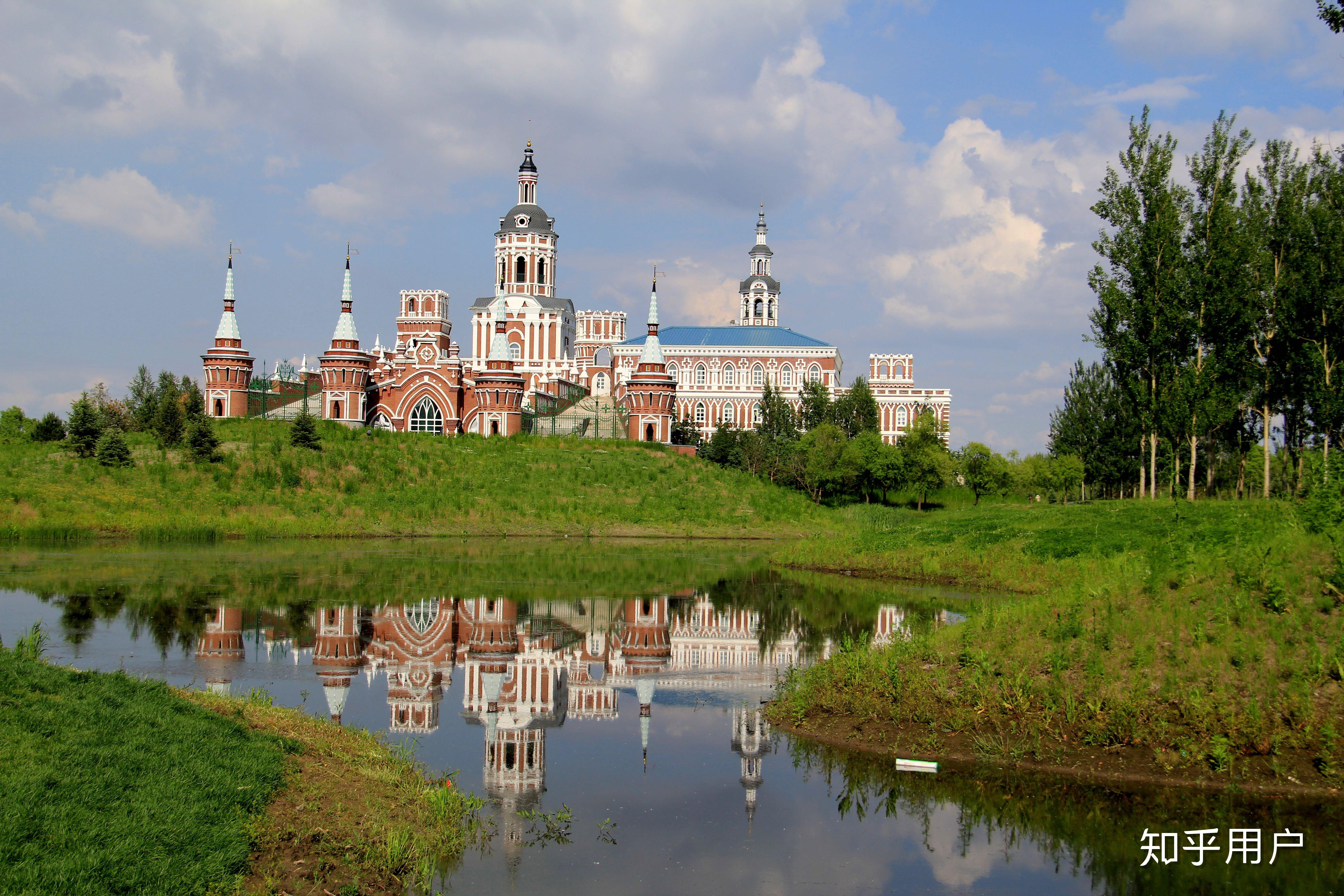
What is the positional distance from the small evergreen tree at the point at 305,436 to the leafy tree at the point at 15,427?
10.4 metres

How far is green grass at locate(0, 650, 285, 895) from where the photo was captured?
6293 millimetres

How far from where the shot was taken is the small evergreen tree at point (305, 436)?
45.1 meters

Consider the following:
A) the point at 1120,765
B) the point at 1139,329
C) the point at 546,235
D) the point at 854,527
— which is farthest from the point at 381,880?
the point at 546,235

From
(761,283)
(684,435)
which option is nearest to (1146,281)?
(684,435)

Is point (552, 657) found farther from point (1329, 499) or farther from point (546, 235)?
point (546, 235)

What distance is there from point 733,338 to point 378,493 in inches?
1750

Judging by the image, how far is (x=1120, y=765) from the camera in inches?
397

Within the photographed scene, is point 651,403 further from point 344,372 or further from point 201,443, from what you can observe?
point 201,443

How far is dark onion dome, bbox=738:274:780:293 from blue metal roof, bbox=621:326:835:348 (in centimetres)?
1722

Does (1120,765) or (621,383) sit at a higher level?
(621,383)

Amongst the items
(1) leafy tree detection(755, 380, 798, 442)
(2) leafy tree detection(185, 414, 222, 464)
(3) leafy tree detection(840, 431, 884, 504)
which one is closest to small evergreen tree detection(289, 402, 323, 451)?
(2) leafy tree detection(185, 414, 222, 464)

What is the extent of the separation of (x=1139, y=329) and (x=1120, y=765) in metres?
27.1

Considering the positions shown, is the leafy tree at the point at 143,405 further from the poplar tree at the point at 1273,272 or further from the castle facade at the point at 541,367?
the poplar tree at the point at 1273,272

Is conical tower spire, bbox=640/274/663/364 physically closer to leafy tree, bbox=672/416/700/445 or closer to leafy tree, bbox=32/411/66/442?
leafy tree, bbox=672/416/700/445
